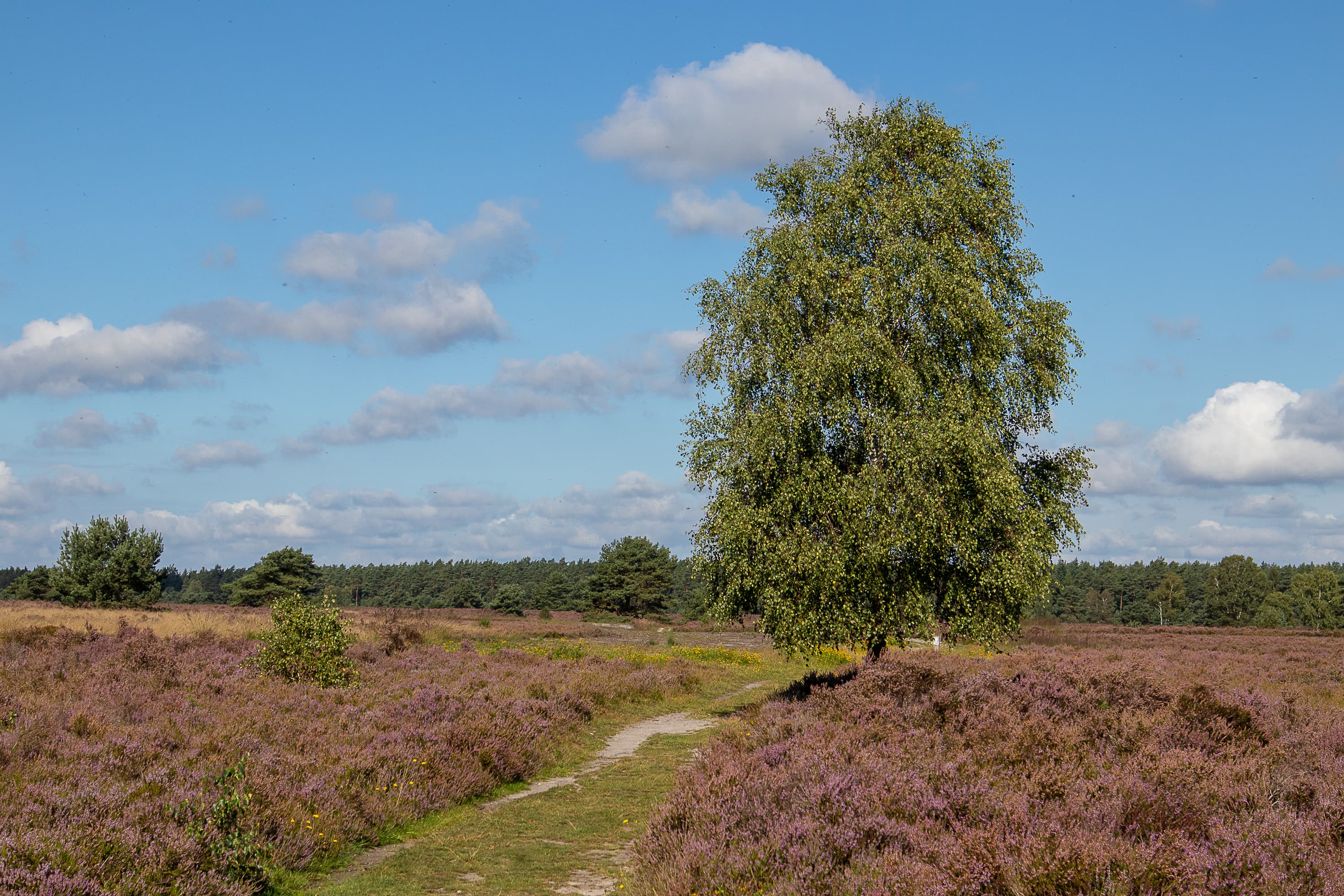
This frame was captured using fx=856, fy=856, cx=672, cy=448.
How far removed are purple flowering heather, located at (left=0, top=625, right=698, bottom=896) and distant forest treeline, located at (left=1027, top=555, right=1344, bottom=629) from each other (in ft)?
424

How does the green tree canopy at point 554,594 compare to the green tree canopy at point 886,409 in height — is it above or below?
below

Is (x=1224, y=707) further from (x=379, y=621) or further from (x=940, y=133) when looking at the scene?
(x=379, y=621)

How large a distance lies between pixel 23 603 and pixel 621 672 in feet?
156

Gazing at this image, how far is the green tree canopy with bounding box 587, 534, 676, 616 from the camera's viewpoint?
100m

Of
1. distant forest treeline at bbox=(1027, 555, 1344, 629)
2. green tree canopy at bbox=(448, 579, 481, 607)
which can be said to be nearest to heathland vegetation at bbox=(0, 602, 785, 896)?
green tree canopy at bbox=(448, 579, 481, 607)

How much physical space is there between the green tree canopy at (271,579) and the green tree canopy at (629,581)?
34.2 m

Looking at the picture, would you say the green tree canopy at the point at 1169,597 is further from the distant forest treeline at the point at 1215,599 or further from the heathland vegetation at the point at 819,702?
the heathland vegetation at the point at 819,702

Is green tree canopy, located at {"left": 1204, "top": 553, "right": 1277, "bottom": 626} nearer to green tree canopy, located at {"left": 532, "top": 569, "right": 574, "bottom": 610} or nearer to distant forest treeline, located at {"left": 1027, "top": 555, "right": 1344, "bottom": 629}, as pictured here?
distant forest treeline, located at {"left": 1027, "top": 555, "right": 1344, "bottom": 629}

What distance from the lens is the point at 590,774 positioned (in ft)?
53.8

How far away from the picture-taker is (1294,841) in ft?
22.6

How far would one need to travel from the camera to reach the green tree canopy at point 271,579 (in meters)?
76.7

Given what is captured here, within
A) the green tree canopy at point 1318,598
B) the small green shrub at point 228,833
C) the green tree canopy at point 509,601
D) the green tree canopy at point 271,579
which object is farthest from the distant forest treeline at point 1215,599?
the small green shrub at point 228,833

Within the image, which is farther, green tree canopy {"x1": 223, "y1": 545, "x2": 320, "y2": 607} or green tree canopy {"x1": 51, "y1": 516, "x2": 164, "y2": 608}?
green tree canopy {"x1": 223, "y1": 545, "x2": 320, "y2": 607}

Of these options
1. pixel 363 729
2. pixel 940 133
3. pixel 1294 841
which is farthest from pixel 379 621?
pixel 1294 841
